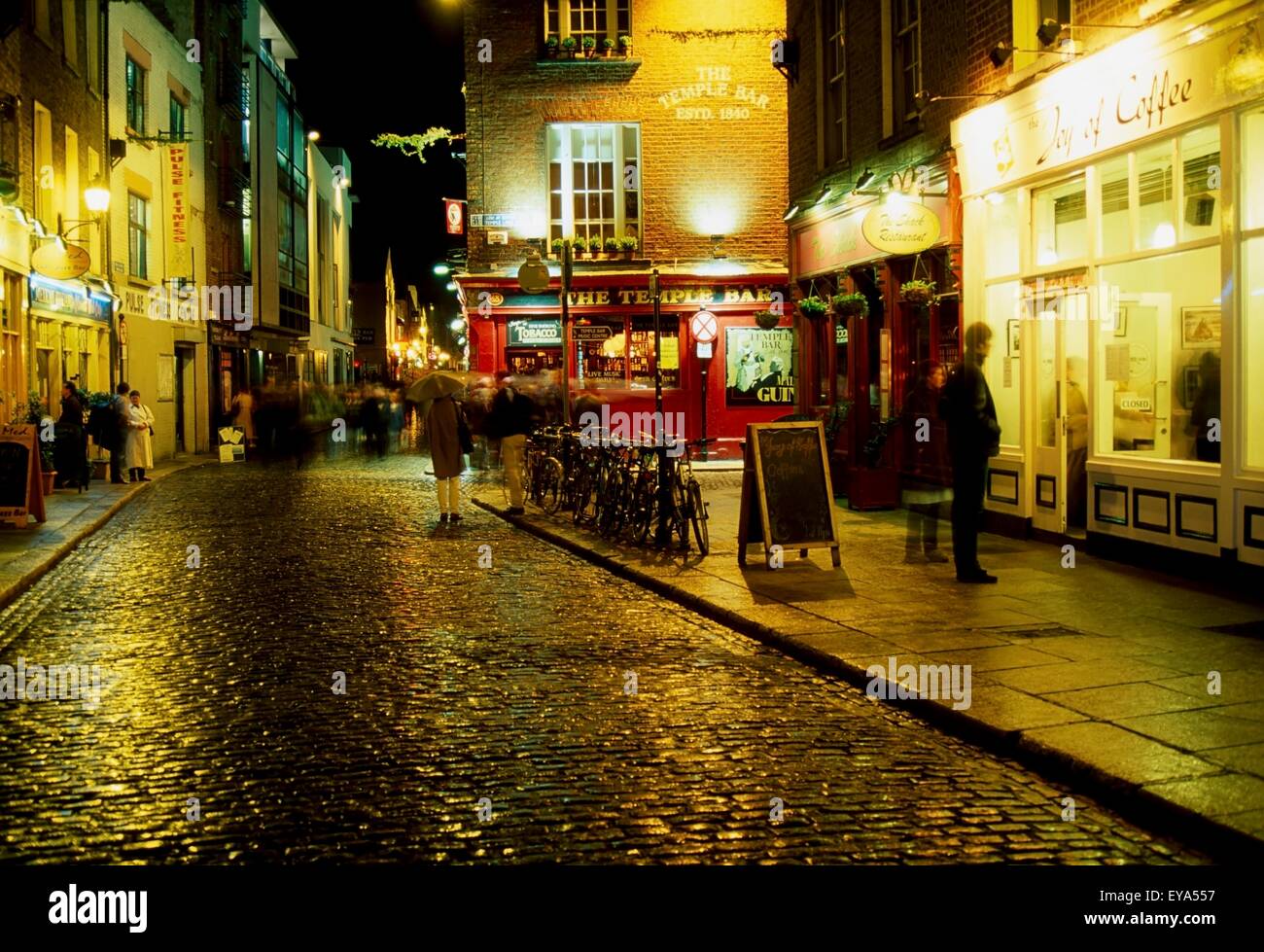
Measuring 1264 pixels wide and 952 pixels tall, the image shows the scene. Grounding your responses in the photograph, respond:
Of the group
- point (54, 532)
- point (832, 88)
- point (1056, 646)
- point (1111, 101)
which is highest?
point (832, 88)

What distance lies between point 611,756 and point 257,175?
41.4 m

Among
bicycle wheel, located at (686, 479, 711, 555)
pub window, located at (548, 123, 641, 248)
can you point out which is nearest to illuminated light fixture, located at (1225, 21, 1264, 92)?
bicycle wheel, located at (686, 479, 711, 555)

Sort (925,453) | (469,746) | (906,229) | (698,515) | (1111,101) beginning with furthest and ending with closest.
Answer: (925,453), (906,229), (698,515), (1111,101), (469,746)

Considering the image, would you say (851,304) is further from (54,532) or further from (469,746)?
(469,746)

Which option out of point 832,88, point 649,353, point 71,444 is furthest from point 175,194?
point 832,88

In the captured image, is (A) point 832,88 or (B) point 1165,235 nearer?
(B) point 1165,235

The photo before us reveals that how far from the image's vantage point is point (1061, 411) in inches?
505

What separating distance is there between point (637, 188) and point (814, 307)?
1203 cm

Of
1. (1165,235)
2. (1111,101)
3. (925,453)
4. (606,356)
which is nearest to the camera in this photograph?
(1165,235)

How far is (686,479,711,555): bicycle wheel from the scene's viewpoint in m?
13.0

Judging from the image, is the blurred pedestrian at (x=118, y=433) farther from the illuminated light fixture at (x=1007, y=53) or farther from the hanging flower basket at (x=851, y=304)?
the illuminated light fixture at (x=1007, y=53)

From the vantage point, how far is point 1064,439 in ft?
41.9

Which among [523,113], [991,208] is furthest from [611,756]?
[523,113]
